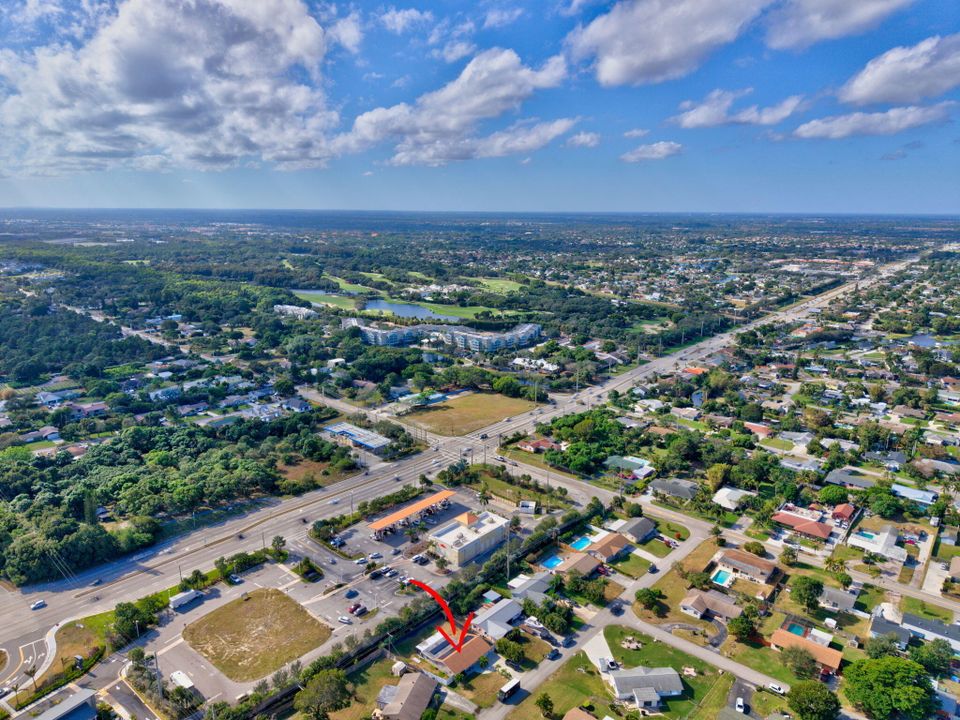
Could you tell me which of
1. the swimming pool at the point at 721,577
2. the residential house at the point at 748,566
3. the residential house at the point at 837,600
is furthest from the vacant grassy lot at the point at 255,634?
the residential house at the point at 837,600

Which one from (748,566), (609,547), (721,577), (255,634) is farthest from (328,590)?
(748,566)

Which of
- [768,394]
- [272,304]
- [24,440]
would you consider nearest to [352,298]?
[272,304]

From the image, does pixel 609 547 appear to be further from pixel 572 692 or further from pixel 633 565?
pixel 572 692

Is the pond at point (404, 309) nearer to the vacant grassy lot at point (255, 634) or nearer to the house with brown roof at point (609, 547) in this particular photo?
the house with brown roof at point (609, 547)

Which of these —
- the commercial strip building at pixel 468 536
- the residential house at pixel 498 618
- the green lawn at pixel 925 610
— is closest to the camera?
the residential house at pixel 498 618

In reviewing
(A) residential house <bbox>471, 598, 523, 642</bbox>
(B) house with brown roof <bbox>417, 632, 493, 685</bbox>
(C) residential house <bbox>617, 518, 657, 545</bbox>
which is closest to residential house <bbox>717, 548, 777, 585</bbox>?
(C) residential house <bbox>617, 518, 657, 545</bbox>

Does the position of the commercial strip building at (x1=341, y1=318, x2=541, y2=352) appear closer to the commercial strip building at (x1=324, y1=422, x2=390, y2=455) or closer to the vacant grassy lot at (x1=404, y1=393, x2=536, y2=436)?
the vacant grassy lot at (x1=404, y1=393, x2=536, y2=436)

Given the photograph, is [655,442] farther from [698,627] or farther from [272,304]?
[272,304]
